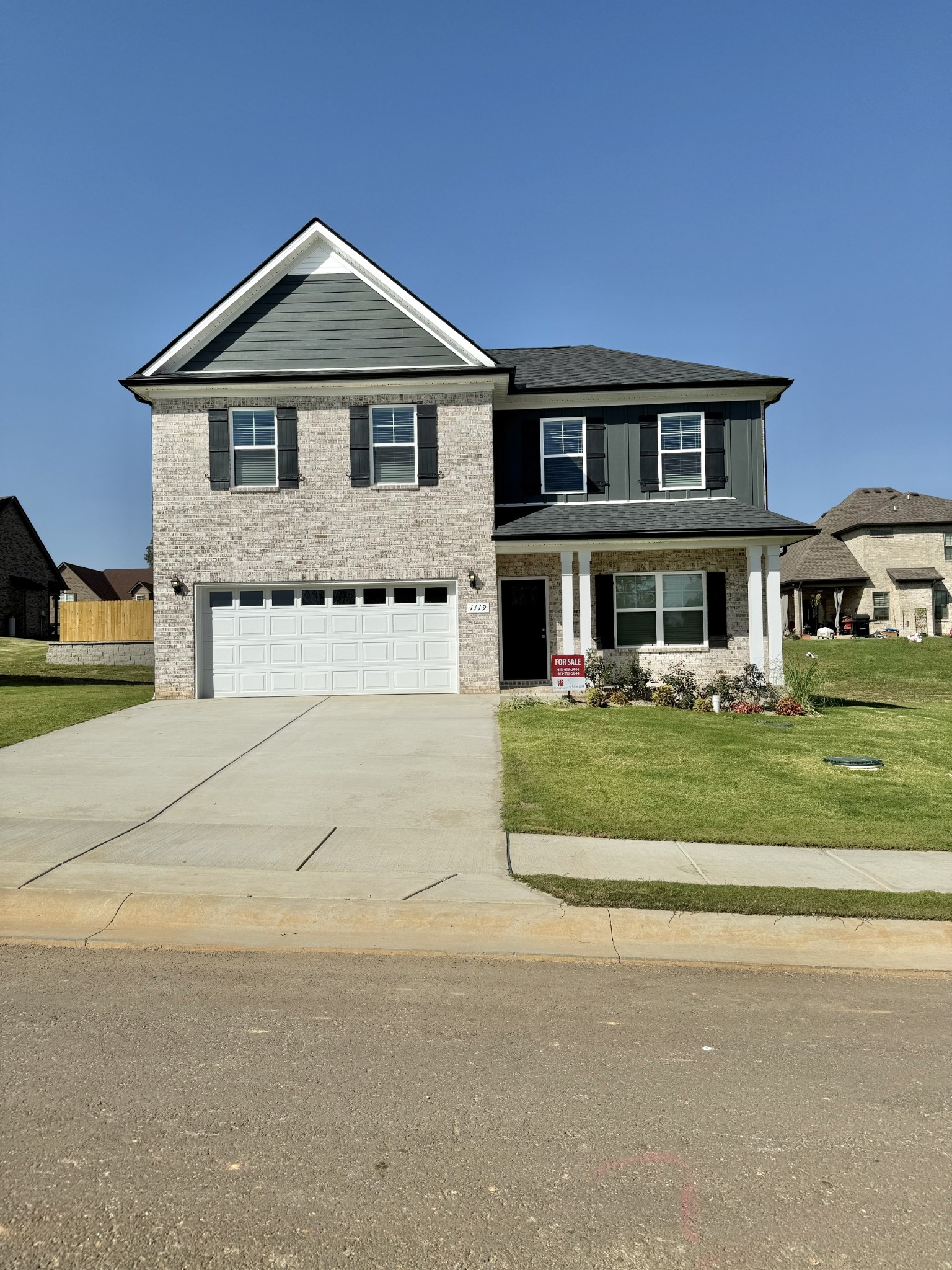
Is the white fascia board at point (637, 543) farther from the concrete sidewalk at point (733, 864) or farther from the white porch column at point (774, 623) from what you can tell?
the concrete sidewalk at point (733, 864)

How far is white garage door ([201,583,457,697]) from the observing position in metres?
17.7

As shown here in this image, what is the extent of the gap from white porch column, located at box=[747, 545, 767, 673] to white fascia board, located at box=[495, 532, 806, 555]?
0.28 meters

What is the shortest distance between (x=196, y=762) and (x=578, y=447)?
12.0 meters

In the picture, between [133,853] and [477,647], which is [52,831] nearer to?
[133,853]

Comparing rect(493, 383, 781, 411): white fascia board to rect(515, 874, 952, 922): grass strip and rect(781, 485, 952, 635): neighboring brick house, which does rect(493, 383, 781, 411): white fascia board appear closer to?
rect(515, 874, 952, 922): grass strip

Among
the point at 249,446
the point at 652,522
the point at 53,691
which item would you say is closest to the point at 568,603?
the point at 652,522

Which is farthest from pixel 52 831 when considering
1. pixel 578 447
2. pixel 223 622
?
pixel 578 447

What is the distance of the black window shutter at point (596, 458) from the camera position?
1891cm

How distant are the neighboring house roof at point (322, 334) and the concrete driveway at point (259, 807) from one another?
26.5 feet

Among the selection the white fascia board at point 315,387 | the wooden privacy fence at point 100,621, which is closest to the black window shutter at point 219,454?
the white fascia board at point 315,387

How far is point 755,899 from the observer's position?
552 cm

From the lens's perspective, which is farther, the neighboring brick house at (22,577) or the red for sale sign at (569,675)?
the neighboring brick house at (22,577)

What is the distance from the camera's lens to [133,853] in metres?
6.49

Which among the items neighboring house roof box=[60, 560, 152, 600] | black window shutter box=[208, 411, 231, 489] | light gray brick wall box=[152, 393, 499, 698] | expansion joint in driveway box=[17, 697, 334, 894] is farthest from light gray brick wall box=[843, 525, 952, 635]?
neighboring house roof box=[60, 560, 152, 600]
